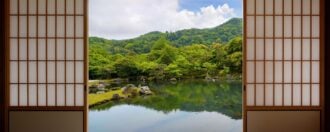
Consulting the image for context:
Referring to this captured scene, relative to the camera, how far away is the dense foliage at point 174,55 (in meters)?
11.3

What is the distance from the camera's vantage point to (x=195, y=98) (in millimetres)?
11070

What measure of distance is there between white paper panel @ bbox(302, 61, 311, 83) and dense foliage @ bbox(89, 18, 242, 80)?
7105 millimetres

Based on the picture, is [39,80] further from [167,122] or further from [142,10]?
[142,10]

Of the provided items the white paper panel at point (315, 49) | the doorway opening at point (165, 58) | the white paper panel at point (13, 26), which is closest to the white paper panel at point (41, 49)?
the white paper panel at point (13, 26)

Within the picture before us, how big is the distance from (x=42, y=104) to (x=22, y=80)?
1.25ft

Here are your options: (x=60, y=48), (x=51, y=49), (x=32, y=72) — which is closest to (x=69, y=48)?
(x=60, y=48)

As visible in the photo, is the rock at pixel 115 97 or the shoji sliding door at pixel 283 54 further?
the rock at pixel 115 97

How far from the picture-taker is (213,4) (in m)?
11.3

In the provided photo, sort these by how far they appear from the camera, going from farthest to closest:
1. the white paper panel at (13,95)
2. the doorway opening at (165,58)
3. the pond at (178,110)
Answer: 1. the doorway opening at (165,58)
2. the pond at (178,110)
3. the white paper panel at (13,95)

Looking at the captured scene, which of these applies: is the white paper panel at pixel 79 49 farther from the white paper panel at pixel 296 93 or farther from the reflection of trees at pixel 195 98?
the reflection of trees at pixel 195 98

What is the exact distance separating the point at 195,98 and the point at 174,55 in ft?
5.47

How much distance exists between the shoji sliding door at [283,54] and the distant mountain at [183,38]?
7488 millimetres

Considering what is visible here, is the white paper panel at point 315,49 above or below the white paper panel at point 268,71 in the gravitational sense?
above

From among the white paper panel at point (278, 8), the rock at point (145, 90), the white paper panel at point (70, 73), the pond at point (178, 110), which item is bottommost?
the pond at point (178, 110)
